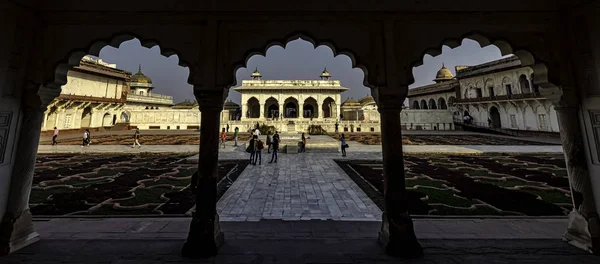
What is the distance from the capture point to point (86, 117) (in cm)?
2711

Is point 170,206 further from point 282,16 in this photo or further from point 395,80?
point 395,80

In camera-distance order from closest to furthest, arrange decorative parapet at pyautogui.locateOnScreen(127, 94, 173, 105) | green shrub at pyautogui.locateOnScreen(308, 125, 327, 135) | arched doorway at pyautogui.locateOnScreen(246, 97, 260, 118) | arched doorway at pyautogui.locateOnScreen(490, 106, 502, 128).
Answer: green shrub at pyautogui.locateOnScreen(308, 125, 327, 135)
arched doorway at pyautogui.locateOnScreen(490, 106, 502, 128)
decorative parapet at pyautogui.locateOnScreen(127, 94, 173, 105)
arched doorway at pyautogui.locateOnScreen(246, 97, 260, 118)

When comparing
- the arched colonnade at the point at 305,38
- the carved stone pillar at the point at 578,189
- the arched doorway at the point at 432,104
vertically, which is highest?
the arched doorway at the point at 432,104

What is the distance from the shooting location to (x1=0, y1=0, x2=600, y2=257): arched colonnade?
2.72 meters

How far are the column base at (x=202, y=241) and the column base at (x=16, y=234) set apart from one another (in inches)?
70.8

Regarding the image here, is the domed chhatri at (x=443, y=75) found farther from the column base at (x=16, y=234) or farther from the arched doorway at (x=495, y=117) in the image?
the column base at (x=16, y=234)

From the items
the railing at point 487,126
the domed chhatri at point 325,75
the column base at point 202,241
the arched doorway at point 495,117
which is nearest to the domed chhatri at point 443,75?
the railing at point 487,126

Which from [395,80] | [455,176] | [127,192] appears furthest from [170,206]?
[455,176]

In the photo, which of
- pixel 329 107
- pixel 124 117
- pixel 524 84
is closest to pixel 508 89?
pixel 524 84

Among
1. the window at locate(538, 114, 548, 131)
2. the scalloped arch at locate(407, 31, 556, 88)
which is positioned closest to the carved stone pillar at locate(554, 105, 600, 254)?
the scalloped arch at locate(407, 31, 556, 88)

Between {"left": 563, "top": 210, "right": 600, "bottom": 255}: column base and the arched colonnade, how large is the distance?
0.02 meters

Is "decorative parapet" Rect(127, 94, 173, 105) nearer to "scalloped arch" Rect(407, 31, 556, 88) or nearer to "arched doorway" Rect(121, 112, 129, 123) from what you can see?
"arched doorway" Rect(121, 112, 129, 123)

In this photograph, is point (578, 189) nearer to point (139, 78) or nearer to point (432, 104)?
point (432, 104)

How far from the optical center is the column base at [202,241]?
2526 millimetres
